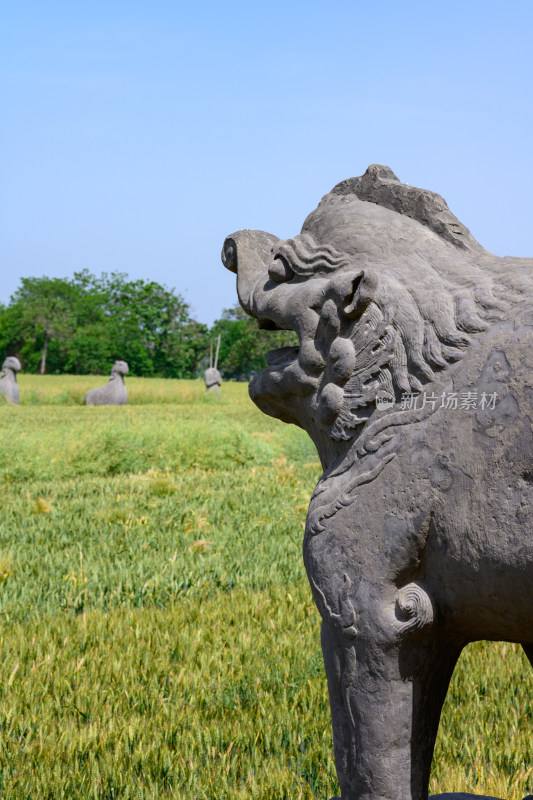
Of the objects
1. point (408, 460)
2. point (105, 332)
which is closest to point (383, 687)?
point (408, 460)

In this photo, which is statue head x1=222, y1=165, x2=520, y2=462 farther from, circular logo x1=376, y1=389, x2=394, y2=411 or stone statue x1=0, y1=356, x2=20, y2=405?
stone statue x1=0, y1=356, x2=20, y2=405

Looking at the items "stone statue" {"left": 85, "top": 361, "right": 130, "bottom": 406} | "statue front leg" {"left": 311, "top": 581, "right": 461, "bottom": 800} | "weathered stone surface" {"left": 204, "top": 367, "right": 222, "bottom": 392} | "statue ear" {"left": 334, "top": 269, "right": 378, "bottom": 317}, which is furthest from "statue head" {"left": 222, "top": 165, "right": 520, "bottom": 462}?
"weathered stone surface" {"left": 204, "top": 367, "right": 222, "bottom": 392}

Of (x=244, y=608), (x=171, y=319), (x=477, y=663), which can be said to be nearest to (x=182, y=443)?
(x=244, y=608)

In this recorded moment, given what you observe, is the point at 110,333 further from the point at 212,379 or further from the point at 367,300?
the point at 367,300

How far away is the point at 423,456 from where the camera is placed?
1.52 meters

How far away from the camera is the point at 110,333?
5388 cm

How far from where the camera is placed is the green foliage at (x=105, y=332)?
52375mm

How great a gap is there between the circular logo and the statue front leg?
15.3 inches

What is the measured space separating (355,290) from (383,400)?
26 cm

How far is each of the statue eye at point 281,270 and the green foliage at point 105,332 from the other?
50.6 m

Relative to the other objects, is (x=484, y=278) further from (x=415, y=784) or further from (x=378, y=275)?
(x=415, y=784)

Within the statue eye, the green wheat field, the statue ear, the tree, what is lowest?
the green wheat field

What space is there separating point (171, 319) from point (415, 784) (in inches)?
2159

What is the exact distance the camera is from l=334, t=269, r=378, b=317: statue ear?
163cm
